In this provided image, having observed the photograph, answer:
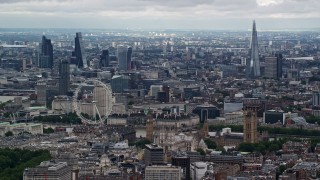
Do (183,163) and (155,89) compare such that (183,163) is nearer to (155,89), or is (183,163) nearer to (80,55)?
(155,89)

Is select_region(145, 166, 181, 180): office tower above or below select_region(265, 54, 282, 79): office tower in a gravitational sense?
above

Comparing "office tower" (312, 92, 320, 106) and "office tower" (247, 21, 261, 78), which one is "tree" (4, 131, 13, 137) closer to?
"office tower" (312, 92, 320, 106)

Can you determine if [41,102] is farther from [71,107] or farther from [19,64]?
[19,64]

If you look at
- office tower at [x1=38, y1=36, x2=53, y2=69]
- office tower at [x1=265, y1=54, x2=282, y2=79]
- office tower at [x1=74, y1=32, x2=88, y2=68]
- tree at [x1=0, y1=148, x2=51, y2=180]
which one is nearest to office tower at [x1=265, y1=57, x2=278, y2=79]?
office tower at [x1=265, y1=54, x2=282, y2=79]

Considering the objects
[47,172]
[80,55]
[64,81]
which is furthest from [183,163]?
[80,55]

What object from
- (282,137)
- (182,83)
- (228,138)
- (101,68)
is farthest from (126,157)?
(101,68)
